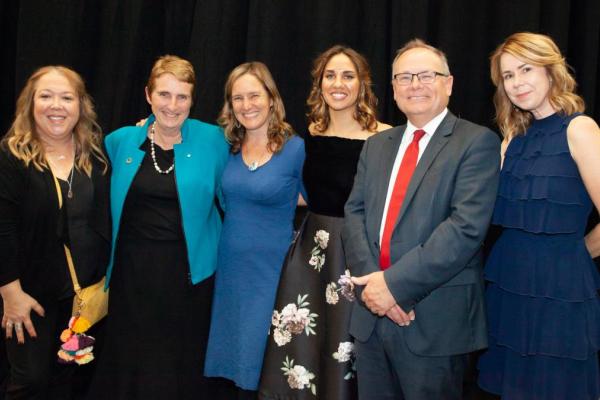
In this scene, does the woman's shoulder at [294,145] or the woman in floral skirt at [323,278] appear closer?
the woman in floral skirt at [323,278]

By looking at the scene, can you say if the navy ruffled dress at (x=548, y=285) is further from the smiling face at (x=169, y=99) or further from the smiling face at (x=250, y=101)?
the smiling face at (x=169, y=99)

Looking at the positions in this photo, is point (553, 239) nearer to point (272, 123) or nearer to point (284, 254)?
point (284, 254)

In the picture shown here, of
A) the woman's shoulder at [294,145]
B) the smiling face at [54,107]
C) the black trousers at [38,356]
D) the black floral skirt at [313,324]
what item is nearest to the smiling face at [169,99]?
the smiling face at [54,107]

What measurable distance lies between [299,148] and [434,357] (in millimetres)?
1211

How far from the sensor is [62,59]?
Result: 3.48m

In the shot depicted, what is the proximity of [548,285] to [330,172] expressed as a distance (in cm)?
101

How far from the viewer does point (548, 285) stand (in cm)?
196

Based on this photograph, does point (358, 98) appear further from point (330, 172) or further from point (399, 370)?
point (399, 370)

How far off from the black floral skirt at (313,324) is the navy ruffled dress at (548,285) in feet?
2.07

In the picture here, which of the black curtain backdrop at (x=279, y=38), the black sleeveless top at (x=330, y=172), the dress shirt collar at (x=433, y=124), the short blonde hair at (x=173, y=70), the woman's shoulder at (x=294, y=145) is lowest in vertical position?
the black sleeveless top at (x=330, y=172)

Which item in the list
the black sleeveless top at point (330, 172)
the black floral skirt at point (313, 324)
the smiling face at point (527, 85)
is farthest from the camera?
the black sleeveless top at point (330, 172)

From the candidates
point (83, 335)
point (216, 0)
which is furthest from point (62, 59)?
point (83, 335)

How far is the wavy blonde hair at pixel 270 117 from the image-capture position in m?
2.68

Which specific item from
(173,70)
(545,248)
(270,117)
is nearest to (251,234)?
(270,117)
